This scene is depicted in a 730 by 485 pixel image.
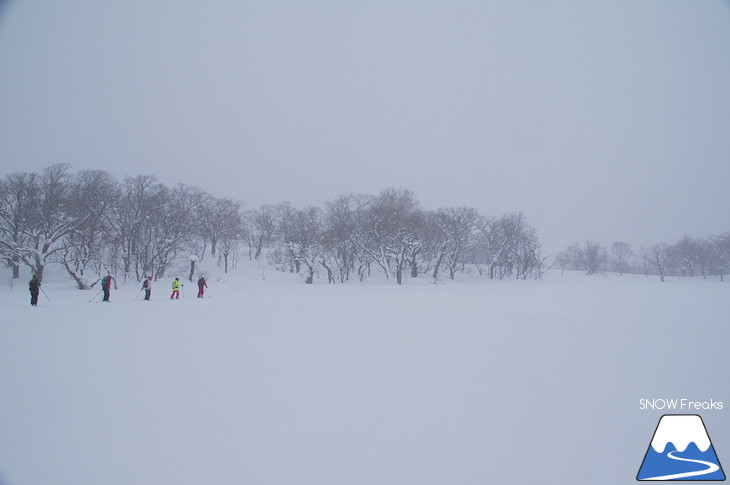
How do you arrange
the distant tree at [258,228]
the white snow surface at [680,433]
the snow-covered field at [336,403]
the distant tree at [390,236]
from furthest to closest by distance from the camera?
the distant tree at [258,228] < the distant tree at [390,236] < the white snow surface at [680,433] < the snow-covered field at [336,403]

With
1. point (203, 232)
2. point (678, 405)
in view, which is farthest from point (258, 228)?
point (678, 405)

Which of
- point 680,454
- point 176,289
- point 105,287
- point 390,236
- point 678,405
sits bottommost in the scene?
point 680,454

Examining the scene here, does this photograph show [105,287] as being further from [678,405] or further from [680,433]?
[678,405]

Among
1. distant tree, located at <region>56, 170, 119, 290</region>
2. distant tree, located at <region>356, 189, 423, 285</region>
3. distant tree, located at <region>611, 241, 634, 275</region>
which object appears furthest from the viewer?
distant tree, located at <region>611, 241, 634, 275</region>

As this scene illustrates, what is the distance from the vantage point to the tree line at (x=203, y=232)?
33469 millimetres

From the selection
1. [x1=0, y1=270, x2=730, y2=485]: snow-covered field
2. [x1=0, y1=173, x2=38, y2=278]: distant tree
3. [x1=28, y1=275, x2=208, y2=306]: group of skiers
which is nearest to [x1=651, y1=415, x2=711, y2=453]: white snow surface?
[x1=0, y1=270, x2=730, y2=485]: snow-covered field

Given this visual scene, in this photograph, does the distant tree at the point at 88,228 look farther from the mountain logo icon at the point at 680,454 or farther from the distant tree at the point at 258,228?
the mountain logo icon at the point at 680,454

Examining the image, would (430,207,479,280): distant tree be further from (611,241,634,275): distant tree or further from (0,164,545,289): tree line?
(611,241,634,275): distant tree

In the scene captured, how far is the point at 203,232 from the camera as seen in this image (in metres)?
49.9

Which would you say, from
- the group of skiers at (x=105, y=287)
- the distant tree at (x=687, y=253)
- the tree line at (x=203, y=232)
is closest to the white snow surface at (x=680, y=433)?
the group of skiers at (x=105, y=287)

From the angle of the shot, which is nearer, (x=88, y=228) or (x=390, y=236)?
(x=88, y=228)

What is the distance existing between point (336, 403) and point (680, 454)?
5.10 m

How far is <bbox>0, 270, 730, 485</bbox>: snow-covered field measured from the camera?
407 cm

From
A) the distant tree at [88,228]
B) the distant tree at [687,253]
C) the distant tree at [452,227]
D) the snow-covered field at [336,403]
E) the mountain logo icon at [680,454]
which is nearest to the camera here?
the snow-covered field at [336,403]
